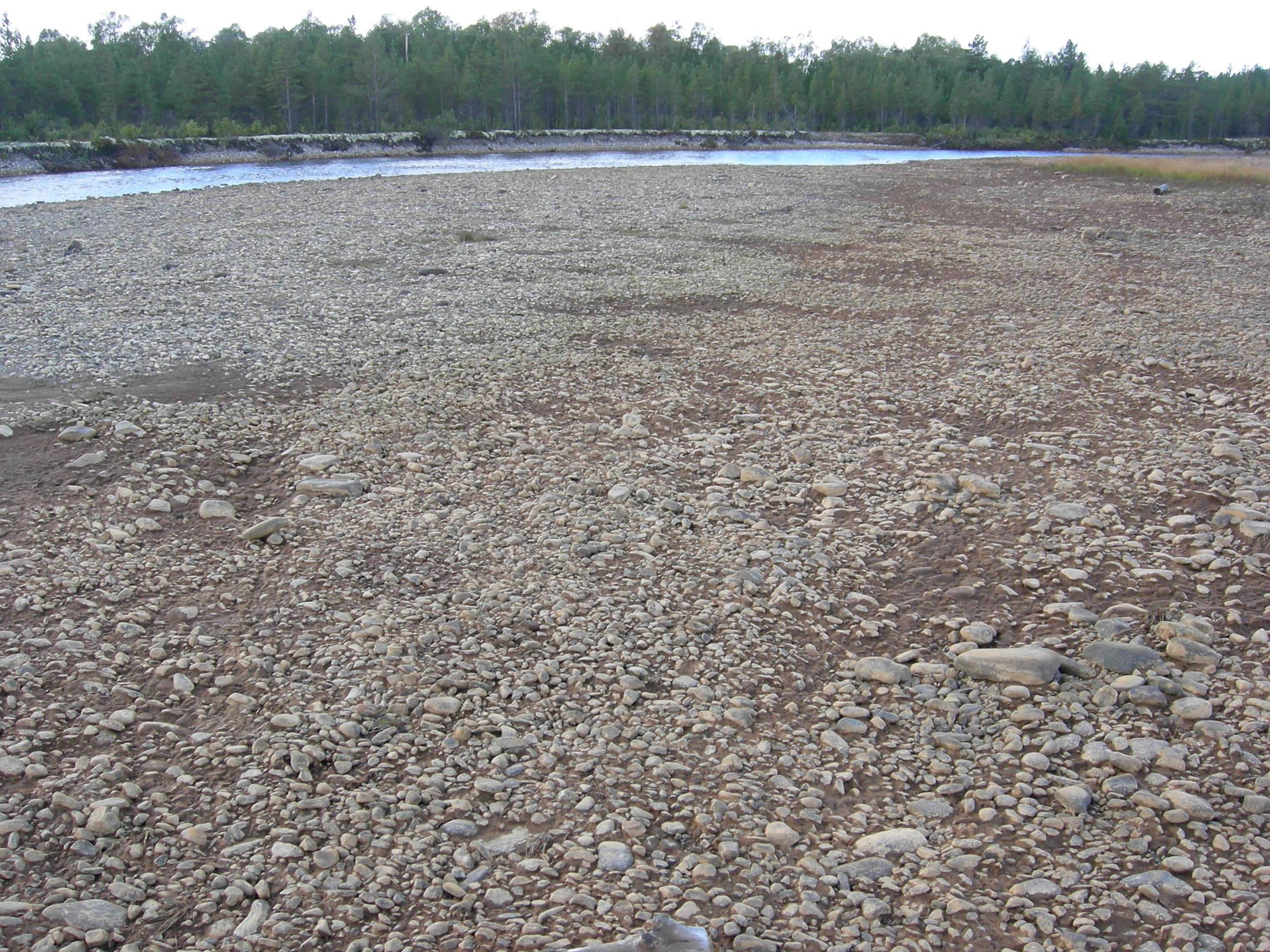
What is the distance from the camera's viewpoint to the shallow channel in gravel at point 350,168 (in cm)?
3131

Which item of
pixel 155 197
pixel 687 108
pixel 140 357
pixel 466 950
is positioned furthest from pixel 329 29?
pixel 466 950

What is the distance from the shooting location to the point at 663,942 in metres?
2.83

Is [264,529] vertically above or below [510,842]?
above

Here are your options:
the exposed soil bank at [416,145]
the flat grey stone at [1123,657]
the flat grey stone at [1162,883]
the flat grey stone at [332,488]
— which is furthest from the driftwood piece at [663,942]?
the exposed soil bank at [416,145]

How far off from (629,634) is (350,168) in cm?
4667

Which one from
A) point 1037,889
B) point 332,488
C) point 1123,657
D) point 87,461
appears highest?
point 87,461

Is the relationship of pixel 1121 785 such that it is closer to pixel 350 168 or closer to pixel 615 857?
pixel 615 857

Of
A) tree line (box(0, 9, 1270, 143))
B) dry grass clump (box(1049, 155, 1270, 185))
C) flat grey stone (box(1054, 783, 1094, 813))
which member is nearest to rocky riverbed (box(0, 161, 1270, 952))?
flat grey stone (box(1054, 783, 1094, 813))

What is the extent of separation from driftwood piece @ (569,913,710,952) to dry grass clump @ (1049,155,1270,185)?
3669 centimetres

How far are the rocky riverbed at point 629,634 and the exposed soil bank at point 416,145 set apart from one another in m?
42.7

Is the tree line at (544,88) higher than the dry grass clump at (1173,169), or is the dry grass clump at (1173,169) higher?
the tree line at (544,88)

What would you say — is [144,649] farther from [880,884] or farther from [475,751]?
[880,884]

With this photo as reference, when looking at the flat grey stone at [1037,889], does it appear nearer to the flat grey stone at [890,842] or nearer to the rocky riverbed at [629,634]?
the rocky riverbed at [629,634]

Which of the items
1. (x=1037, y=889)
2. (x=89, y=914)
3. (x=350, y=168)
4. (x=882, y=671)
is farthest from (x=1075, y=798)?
(x=350, y=168)
